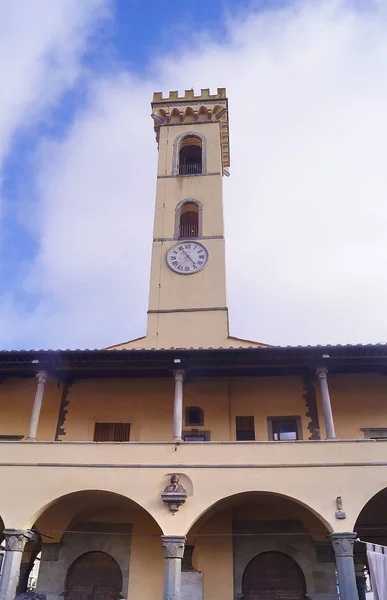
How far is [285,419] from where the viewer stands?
51.9 ft

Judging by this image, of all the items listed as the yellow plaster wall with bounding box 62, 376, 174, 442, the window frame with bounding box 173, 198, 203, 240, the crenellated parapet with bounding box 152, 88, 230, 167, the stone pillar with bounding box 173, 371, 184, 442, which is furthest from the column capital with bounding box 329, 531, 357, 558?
the crenellated parapet with bounding box 152, 88, 230, 167

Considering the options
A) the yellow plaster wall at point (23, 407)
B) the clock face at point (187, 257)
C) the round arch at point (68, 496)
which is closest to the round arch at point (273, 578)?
the round arch at point (68, 496)

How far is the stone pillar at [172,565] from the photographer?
470 inches

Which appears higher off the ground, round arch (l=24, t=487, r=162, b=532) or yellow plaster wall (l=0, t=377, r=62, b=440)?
yellow plaster wall (l=0, t=377, r=62, b=440)

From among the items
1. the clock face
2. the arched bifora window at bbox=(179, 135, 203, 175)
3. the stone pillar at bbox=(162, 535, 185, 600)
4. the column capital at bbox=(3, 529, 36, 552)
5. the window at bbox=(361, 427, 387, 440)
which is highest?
the arched bifora window at bbox=(179, 135, 203, 175)

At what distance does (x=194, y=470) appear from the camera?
1314cm

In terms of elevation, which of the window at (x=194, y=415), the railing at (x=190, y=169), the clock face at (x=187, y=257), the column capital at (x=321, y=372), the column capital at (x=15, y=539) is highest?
the railing at (x=190, y=169)

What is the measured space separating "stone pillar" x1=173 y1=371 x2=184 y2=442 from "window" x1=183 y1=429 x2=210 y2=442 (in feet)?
4.92

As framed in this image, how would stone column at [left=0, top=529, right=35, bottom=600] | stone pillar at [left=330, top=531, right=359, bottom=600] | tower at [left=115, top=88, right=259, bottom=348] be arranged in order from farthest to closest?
tower at [left=115, top=88, right=259, bottom=348] < stone column at [left=0, top=529, right=35, bottom=600] < stone pillar at [left=330, top=531, right=359, bottom=600]

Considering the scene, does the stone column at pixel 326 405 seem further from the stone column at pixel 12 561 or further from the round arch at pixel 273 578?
the stone column at pixel 12 561

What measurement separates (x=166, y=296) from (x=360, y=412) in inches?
318

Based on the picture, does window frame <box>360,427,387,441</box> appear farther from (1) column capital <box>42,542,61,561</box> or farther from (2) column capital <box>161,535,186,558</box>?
(1) column capital <box>42,542,61,561</box>

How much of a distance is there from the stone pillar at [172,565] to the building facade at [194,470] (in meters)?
0.03

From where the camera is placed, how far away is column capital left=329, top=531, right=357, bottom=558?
1199 centimetres
